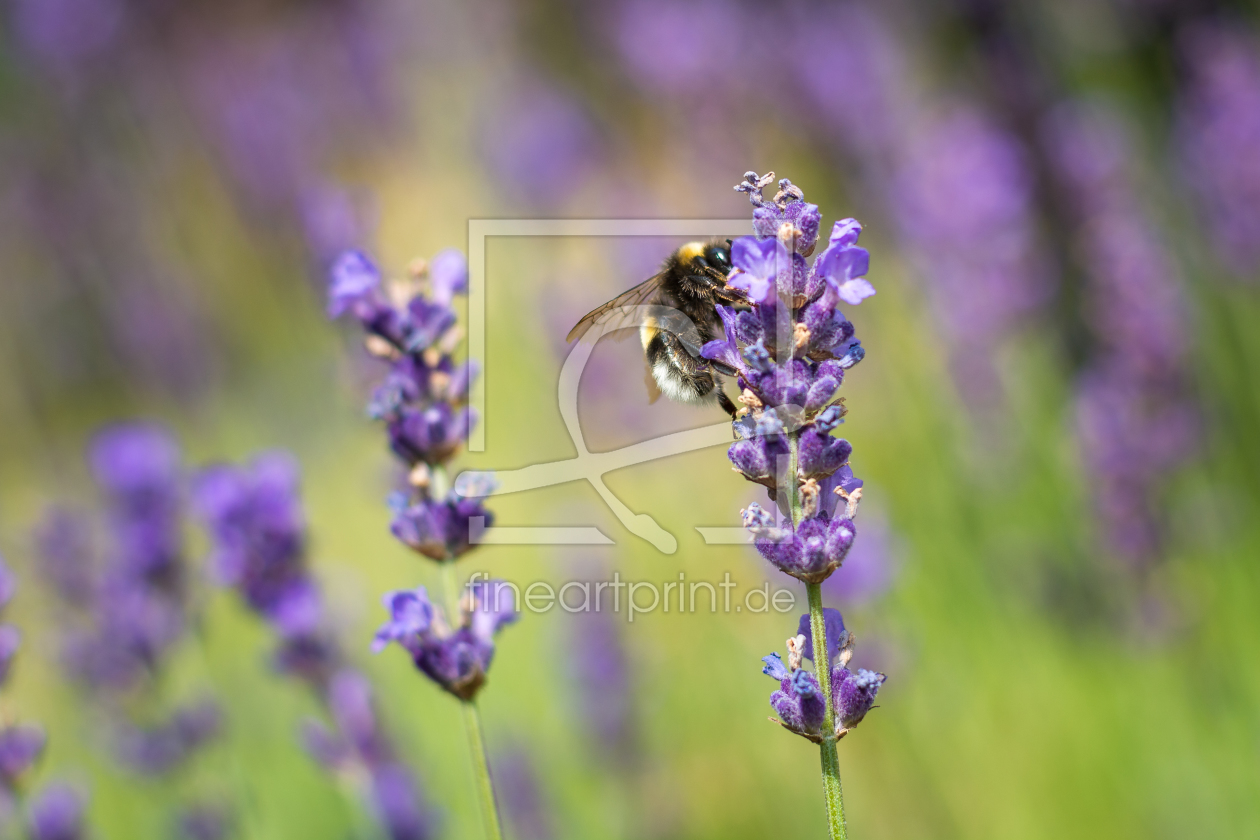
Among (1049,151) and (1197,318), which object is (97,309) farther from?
(1197,318)

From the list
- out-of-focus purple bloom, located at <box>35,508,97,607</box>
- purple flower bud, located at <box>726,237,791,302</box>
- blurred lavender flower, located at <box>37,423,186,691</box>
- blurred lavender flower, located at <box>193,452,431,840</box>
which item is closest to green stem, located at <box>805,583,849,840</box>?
purple flower bud, located at <box>726,237,791,302</box>

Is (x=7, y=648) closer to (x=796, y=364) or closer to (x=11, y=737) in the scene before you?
(x=11, y=737)

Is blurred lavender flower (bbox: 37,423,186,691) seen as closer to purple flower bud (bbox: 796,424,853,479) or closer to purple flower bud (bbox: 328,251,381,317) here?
purple flower bud (bbox: 328,251,381,317)

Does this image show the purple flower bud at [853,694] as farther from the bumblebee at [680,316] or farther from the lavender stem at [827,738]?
the bumblebee at [680,316]

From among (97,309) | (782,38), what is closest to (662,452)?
(782,38)

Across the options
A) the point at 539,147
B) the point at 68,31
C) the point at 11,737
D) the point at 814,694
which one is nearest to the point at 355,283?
the point at 814,694

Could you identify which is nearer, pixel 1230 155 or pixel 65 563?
pixel 65 563
